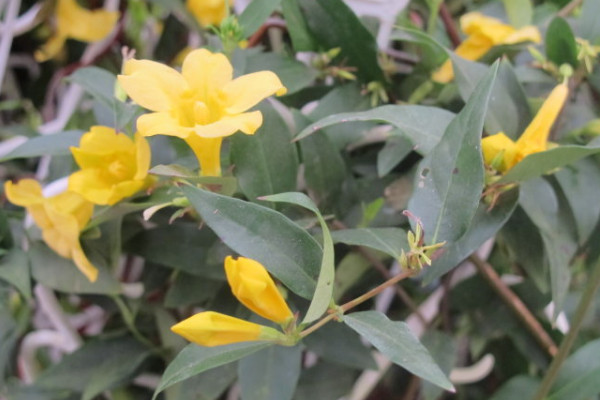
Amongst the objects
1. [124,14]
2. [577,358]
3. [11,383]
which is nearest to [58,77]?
[124,14]

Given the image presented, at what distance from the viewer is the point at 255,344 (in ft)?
0.90

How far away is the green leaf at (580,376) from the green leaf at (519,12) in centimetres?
21

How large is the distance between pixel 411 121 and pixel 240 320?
0.14m

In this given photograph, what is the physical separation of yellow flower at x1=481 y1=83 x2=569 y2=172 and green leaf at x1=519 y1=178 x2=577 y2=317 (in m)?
0.03

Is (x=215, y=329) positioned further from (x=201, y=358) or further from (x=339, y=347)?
(x=339, y=347)

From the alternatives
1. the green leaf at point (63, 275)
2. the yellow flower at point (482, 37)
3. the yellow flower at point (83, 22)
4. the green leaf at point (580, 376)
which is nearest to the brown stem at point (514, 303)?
the green leaf at point (580, 376)

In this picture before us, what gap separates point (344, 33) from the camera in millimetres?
388

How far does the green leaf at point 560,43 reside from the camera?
0.37 m

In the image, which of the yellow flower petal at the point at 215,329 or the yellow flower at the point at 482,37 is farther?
the yellow flower at the point at 482,37

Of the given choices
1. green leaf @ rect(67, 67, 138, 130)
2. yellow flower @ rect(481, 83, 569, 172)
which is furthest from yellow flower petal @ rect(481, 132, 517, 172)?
green leaf @ rect(67, 67, 138, 130)

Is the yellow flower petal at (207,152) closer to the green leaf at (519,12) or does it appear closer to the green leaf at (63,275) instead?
the green leaf at (63,275)

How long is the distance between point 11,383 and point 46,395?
5cm

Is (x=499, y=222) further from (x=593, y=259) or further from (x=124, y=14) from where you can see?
(x=124, y=14)

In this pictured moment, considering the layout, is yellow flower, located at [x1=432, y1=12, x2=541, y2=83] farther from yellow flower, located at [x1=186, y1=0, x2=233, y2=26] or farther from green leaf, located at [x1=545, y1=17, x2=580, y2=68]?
yellow flower, located at [x1=186, y1=0, x2=233, y2=26]
